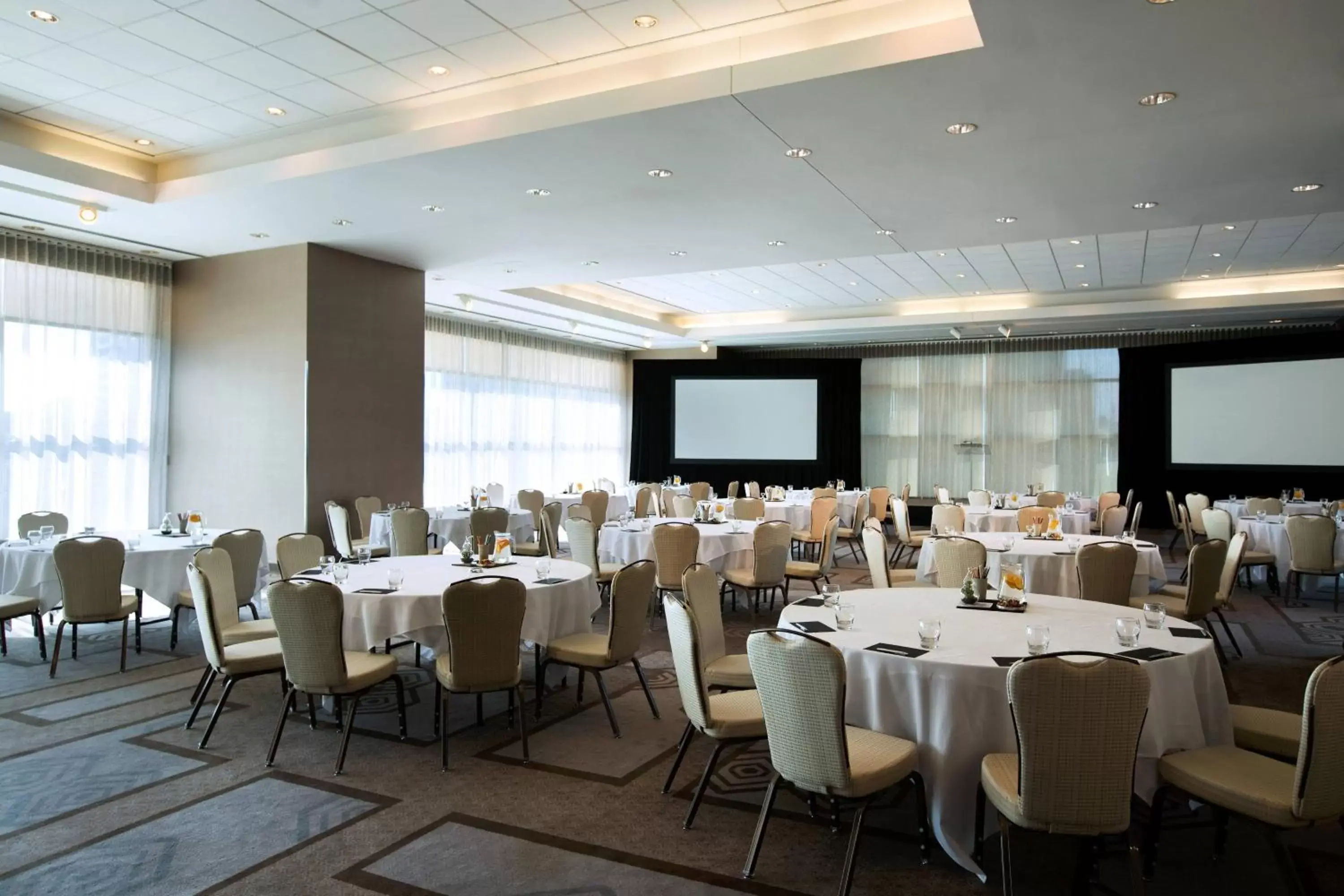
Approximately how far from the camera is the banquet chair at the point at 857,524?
13.2 m

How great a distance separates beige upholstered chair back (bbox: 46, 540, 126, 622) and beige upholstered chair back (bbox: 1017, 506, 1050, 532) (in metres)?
8.53

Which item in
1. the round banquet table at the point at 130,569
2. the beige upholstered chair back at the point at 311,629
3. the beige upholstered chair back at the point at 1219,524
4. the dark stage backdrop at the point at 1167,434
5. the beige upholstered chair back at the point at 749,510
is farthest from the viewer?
the dark stage backdrop at the point at 1167,434

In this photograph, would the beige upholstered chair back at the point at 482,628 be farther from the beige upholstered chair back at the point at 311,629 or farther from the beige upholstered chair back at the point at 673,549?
the beige upholstered chair back at the point at 673,549

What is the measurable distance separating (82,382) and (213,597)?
6.26m

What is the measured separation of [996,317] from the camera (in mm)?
14914

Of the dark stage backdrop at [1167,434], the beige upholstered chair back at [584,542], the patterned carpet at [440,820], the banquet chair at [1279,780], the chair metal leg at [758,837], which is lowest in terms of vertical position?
the patterned carpet at [440,820]

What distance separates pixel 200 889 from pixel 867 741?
2.52 meters

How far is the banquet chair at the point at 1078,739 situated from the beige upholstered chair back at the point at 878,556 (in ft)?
11.6

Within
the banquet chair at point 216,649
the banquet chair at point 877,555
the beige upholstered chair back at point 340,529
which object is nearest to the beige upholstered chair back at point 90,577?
the banquet chair at point 216,649

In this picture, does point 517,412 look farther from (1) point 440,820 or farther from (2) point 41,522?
(1) point 440,820

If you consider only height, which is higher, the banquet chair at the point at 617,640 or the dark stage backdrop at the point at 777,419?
the dark stage backdrop at the point at 777,419

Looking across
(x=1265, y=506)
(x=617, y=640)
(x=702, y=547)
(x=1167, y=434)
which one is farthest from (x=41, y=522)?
(x=1167, y=434)

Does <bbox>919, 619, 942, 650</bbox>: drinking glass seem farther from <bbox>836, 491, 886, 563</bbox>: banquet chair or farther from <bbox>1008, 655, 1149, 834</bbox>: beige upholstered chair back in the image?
<bbox>836, 491, 886, 563</bbox>: banquet chair

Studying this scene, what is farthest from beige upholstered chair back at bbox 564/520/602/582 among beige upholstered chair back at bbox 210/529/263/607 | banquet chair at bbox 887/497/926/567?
banquet chair at bbox 887/497/926/567
